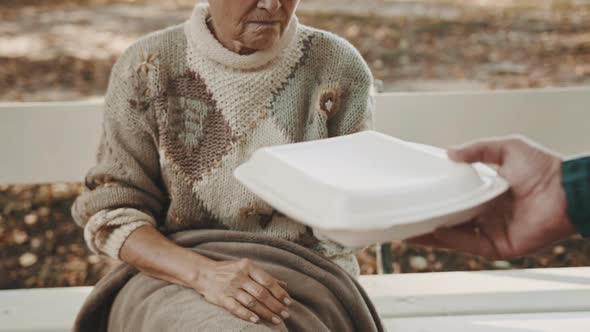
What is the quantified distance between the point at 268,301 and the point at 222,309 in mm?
99

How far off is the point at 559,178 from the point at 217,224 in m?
0.84

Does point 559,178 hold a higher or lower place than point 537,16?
higher

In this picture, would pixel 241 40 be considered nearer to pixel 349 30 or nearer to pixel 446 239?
pixel 446 239

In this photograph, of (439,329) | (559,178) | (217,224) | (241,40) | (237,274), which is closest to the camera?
(559,178)

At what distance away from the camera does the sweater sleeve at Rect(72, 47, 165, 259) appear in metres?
1.74

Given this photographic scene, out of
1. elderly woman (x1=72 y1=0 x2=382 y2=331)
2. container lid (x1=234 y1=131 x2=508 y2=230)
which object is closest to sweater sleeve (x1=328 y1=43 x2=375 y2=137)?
elderly woman (x1=72 y1=0 x2=382 y2=331)

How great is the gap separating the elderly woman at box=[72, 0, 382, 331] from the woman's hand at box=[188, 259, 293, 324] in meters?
0.10

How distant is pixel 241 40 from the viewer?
1.72 metres

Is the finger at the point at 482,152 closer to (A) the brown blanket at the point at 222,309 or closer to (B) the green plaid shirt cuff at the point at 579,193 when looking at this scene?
(B) the green plaid shirt cuff at the point at 579,193

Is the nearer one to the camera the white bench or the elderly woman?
the elderly woman

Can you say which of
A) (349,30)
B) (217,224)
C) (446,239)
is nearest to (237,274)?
(217,224)

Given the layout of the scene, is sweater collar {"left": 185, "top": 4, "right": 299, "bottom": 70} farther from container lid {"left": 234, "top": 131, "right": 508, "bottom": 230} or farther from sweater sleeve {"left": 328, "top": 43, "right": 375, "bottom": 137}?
container lid {"left": 234, "top": 131, "right": 508, "bottom": 230}

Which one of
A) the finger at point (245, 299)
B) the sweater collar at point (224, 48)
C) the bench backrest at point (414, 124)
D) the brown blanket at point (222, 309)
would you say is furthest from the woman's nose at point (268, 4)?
the bench backrest at point (414, 124)

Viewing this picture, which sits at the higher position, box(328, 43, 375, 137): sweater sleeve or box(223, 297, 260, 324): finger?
box(328, 43, 375, 137): sweater sleeve
